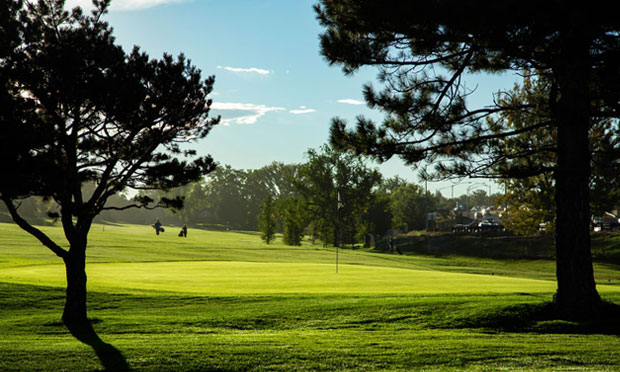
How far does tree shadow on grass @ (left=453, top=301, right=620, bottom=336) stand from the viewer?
12.0 meters

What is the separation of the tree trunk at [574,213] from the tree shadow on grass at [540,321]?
0.26m

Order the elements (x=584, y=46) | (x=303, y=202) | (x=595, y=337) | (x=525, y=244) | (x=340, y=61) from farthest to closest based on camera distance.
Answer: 1. (x=303, y=202)
2. (x=525, y=244)
3. (x=340, y=61)
4. (x=584, y=46)
5. (x=595, y=337)

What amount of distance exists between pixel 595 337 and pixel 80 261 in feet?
36.2

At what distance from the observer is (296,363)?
326 inches

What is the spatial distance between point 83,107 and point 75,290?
4.19 metres

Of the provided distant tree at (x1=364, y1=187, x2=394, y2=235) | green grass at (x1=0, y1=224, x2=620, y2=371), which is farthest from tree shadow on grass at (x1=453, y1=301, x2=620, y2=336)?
distant tree at (x1=364, y1=187, x2=394, y2=235)

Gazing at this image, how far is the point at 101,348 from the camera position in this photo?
31.1ft

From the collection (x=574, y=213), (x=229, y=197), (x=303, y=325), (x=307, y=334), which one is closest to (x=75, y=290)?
(x=303, y=325)

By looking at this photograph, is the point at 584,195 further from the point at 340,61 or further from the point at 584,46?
the point at 340,61

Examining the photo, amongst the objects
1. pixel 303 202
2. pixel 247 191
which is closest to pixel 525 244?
pixel 303 202

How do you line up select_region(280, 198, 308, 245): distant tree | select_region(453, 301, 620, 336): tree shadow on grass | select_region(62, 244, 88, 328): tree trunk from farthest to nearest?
select_region(280, 198, 308, 245): distant tree
select_region(62, 244, 88, 328): tree trunk
select_region(453, 301, 620, 336): tree shadow on grass

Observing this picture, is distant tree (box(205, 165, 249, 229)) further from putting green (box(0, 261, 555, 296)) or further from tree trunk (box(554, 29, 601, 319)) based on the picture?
tree trunk (box(554, 29, 601, 319))

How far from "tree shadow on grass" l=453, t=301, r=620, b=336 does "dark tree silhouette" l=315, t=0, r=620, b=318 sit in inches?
11.3

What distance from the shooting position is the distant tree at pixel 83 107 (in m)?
12.0
